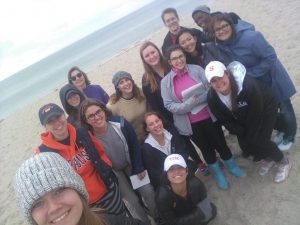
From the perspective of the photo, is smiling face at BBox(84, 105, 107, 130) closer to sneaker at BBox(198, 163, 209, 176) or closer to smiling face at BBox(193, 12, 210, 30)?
sneaker at BBox(198, 163, 209, 176)

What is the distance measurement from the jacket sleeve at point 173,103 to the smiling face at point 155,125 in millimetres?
309

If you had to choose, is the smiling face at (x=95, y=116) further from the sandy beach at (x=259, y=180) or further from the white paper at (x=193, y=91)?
the sandy beach at (x=259, y=180)

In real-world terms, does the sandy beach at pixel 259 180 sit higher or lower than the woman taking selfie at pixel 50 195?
lower

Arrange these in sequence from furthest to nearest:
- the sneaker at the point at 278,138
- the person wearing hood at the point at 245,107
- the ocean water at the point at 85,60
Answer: the ocean water at the point at 85,60 → the sneaker at the point at 278,138 → the person wearing hood at the point at 245,107

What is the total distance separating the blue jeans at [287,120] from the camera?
4.24m

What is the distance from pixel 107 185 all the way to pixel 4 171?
8.20 meters

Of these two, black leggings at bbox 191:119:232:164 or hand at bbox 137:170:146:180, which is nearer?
hand at bbox 137:170:146:180

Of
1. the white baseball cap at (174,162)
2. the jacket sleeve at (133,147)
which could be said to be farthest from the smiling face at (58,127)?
the white baseball cap at (174,162)

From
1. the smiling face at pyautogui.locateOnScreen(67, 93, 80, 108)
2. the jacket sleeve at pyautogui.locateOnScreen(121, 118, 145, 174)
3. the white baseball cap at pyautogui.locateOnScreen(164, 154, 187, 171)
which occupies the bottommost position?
the white baseball cap at pyautogui.locateOnScreen(164, 154, 187, 171)

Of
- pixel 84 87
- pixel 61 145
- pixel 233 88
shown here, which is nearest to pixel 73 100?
pixel 84 87

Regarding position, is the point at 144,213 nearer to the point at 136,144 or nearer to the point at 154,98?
the point at 136,144

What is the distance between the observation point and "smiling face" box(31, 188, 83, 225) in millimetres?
1825

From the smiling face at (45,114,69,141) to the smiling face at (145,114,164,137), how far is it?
116 cm

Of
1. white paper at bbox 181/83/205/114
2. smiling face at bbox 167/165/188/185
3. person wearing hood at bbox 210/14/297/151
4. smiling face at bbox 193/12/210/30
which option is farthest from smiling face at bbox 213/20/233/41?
smiling face at bbox 167/165/188/185
